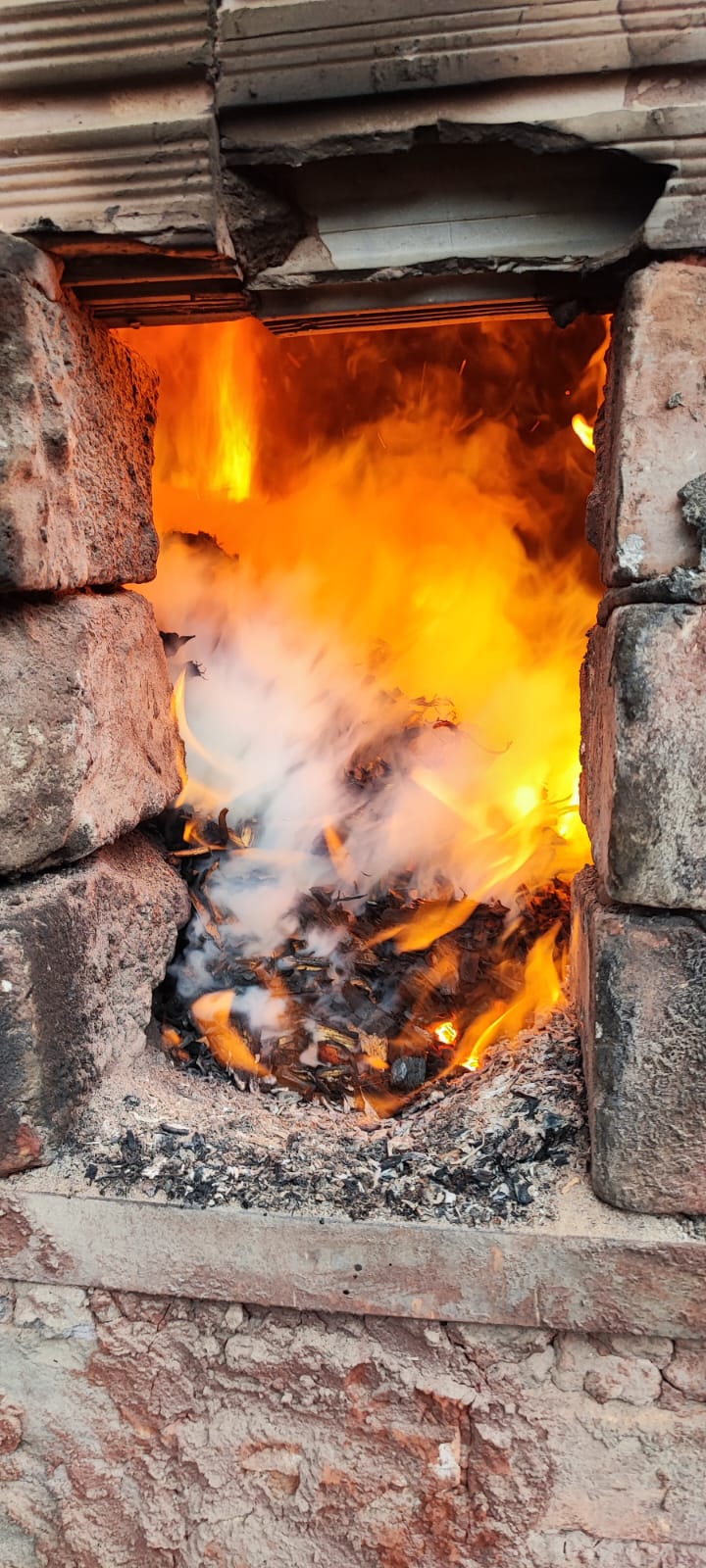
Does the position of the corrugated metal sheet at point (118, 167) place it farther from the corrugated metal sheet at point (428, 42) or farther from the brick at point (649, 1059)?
the brick at point (649, 1059)

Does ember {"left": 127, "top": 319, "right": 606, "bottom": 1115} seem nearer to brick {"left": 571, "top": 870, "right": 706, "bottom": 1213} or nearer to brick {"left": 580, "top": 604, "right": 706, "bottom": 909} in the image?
brick {"left": 571, "top": 870, "right": 706, "bottom": 1213}

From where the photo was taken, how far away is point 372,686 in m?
2.79

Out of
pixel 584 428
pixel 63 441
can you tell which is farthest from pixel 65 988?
pixel 584 428

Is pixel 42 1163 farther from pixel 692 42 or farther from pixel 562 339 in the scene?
pixel 562 339

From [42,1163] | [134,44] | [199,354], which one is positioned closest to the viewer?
[134,44]

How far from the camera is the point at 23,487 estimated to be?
5.52 ft

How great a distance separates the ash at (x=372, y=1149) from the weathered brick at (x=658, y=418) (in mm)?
1078

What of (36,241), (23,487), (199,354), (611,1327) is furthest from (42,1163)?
(199,354)

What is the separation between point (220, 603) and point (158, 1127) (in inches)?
59.0

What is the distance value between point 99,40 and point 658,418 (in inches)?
46.0

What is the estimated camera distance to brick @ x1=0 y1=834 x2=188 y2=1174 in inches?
69.9

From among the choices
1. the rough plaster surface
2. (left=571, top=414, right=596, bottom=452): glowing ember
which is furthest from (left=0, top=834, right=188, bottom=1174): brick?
(left=571, top=414, right=596, bottom=452): glowing ember

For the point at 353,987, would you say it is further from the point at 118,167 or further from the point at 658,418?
the point at 118,167

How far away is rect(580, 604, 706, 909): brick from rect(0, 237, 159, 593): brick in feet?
3.53
